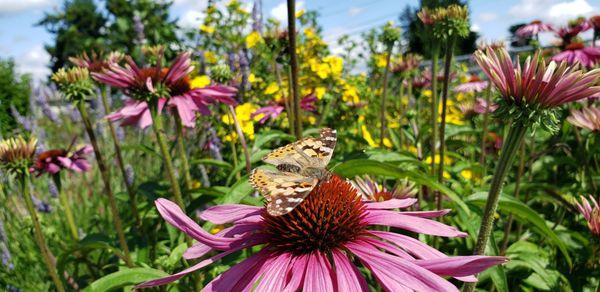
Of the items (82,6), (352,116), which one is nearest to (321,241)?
(352,116)

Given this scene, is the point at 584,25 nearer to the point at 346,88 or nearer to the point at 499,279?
the point at 346,88

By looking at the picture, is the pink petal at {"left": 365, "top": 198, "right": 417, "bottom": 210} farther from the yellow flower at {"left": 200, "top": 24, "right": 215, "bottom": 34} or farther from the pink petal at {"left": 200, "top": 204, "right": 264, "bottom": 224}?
the yellow flower at {"left": 200, "top": 24, "right": 215, "bottom": 34}

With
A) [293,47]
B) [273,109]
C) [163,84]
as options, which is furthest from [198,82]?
[293,47]

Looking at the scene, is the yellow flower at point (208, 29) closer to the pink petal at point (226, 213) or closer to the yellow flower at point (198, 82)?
the yellow flower at point (198, 82)

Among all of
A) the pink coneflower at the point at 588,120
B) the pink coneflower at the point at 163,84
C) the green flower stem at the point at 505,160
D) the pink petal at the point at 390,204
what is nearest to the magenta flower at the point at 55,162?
the pink coneflower at the point at 163,84

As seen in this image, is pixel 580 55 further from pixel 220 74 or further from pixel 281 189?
pixel 281 189

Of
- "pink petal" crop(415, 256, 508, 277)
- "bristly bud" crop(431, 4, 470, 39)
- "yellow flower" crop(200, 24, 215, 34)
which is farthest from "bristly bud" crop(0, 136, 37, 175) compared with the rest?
"yellow flower" crop(200, 24, 215, 34)
